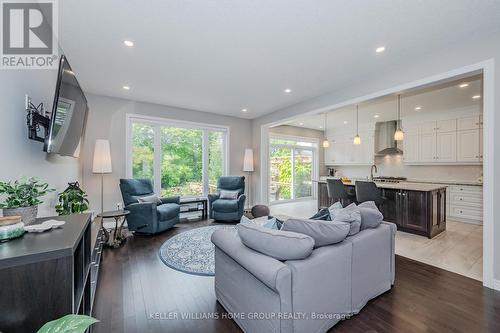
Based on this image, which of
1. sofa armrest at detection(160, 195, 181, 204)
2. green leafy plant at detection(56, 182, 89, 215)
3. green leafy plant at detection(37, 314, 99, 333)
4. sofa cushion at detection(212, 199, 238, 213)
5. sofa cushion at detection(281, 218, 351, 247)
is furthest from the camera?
sofa cushion at detection(212, 199, 238, 213)

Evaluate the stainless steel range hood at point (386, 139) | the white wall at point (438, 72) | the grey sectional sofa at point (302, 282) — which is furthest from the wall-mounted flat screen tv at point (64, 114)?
the stainless steel range hood at point (386, 139)

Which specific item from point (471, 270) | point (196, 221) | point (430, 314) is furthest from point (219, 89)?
point (471, 270)

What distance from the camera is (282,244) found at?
1.43m

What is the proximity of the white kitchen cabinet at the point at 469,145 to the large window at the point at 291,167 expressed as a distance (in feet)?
12.9

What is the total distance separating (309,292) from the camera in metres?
1.44

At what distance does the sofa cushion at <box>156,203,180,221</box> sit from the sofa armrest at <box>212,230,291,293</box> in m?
2.39

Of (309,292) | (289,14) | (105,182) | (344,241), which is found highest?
(289,14)

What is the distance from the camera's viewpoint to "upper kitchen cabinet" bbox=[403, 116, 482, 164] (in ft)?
15.7

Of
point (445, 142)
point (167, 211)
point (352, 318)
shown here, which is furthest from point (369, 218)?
point (445, 142)

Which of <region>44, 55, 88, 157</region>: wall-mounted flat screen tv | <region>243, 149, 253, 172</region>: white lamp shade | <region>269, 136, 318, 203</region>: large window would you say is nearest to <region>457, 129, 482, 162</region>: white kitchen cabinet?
<region>269, 136, 318, 203</region>: large window

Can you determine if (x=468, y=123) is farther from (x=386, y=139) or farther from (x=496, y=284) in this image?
(x=496, y=284)

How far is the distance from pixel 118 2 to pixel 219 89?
215 cm

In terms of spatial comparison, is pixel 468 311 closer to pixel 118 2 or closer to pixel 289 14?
pixel 289 14

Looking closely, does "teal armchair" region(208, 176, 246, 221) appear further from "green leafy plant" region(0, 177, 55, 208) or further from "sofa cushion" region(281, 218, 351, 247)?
"green leafy plant" region(0, 177, 55, 208)
